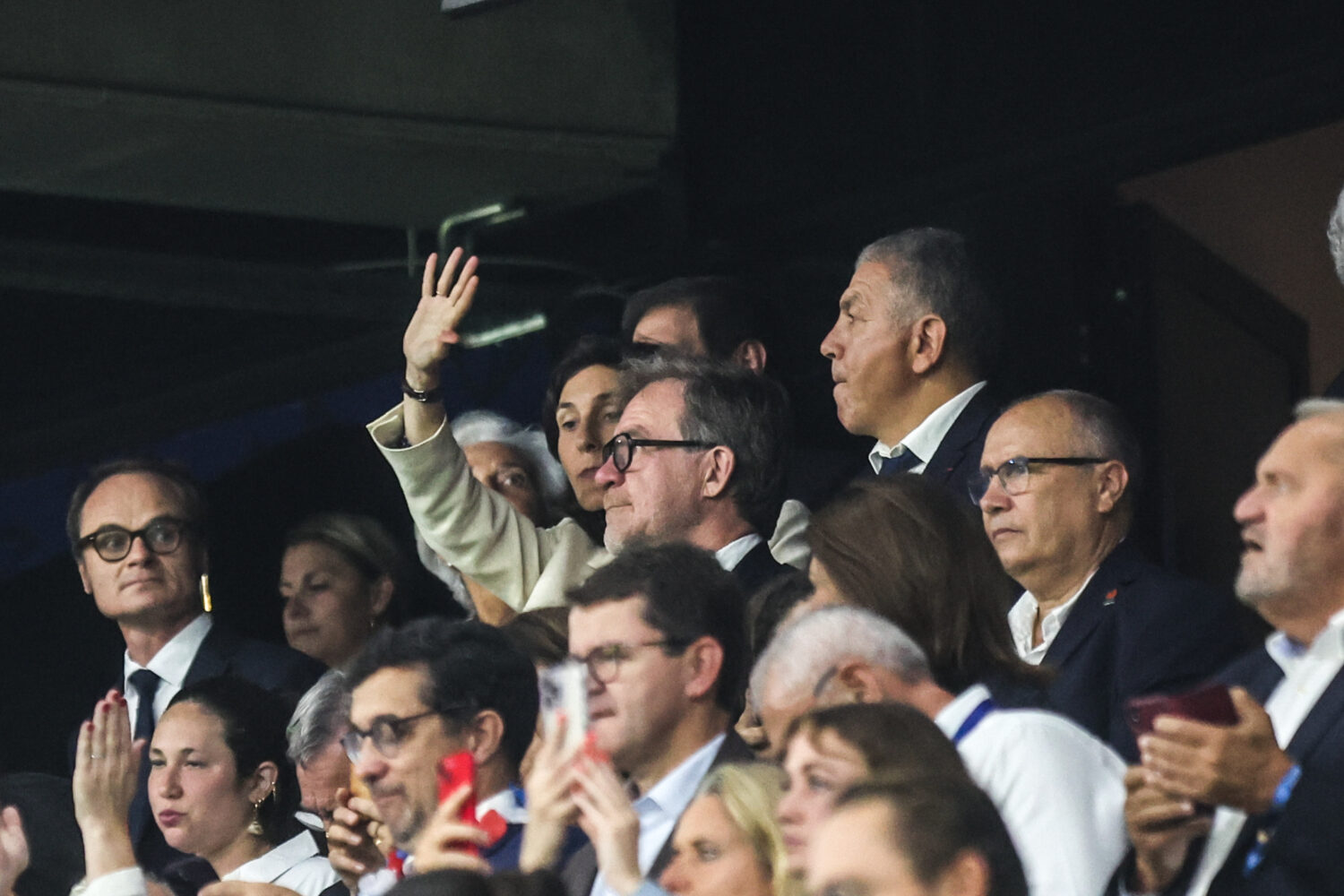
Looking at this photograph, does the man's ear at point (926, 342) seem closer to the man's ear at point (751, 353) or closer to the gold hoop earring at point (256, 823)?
the man's ear at point (751, 353)

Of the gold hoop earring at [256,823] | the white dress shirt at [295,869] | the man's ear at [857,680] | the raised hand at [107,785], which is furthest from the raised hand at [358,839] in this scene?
the man's ear at [857,680]

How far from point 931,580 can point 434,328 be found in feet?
5.77

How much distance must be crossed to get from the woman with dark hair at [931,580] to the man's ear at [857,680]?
20cm

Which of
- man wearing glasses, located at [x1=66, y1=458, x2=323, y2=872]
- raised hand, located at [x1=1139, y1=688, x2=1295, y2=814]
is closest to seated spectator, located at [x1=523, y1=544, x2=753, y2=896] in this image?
raised hand, located at [x1=1139, y1=688, x2=1295, y2=814]

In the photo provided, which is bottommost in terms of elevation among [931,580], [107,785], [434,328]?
[107,785]

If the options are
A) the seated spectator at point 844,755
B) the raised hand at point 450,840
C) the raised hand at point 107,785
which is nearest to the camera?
the seated spectator at point 844,755

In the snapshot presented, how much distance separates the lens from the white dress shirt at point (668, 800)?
3.52 m

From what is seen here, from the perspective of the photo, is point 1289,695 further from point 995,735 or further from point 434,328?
point 434,328

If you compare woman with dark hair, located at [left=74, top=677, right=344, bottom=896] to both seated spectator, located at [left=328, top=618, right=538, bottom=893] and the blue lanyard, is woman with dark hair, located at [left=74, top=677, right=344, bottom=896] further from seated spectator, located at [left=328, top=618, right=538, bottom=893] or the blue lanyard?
the blue lanyard

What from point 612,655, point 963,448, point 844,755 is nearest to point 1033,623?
point 963,448

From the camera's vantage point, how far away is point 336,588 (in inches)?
231

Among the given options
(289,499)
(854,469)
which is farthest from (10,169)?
(854,469)

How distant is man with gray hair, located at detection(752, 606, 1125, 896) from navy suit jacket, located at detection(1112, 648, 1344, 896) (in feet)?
0.38

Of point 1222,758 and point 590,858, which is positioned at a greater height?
point 1222,758
